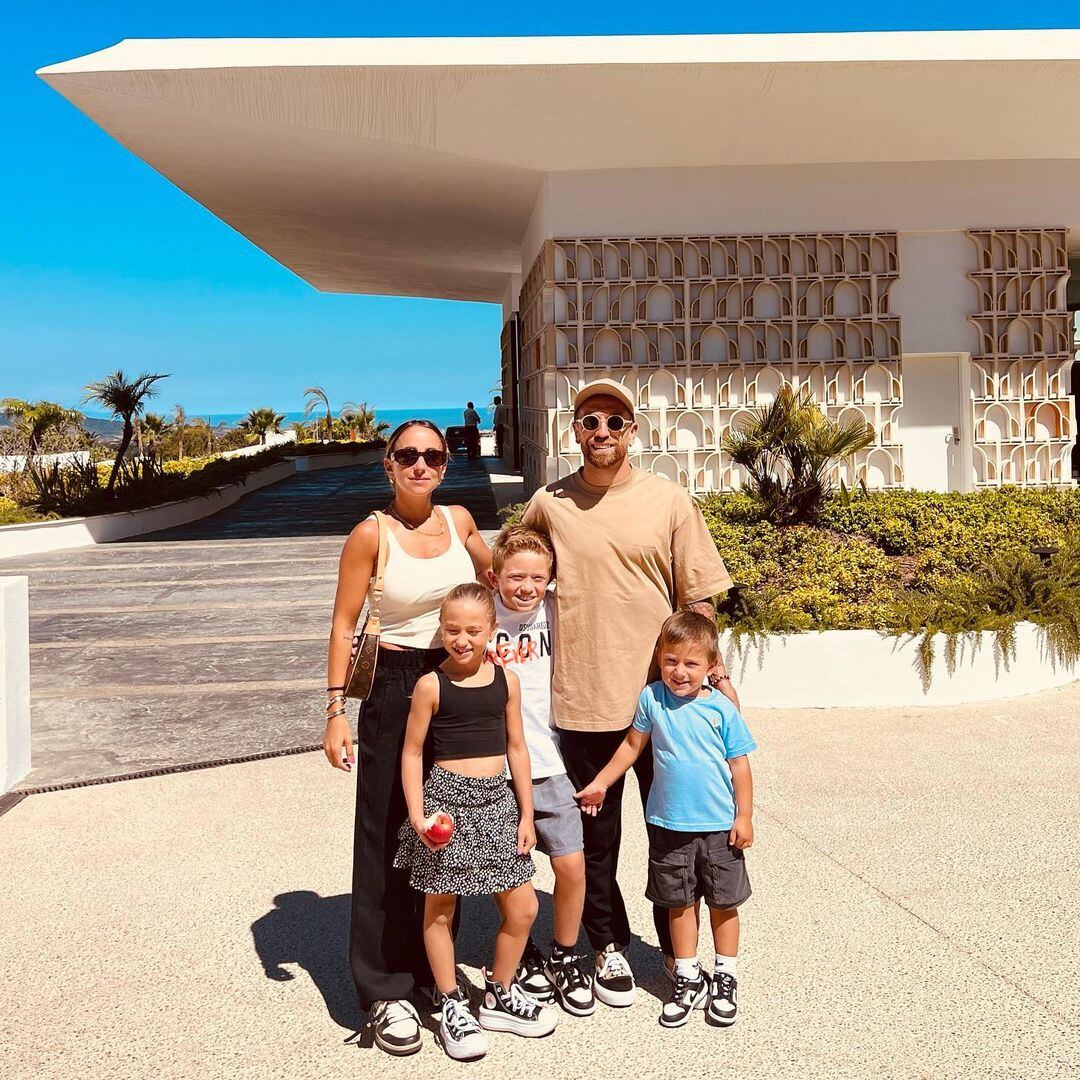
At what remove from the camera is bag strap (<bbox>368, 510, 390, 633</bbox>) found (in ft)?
10.8

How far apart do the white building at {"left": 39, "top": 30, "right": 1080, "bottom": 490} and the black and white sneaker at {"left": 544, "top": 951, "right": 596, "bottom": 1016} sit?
10.1 meters

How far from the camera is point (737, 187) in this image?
13664mm

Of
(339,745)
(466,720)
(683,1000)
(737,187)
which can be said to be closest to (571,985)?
(683,1000)

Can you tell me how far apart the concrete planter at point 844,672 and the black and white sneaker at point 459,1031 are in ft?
14.2

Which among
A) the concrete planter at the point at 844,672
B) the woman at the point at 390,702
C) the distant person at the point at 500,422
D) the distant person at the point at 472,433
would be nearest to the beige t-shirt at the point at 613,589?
the woman at the point at 390,702

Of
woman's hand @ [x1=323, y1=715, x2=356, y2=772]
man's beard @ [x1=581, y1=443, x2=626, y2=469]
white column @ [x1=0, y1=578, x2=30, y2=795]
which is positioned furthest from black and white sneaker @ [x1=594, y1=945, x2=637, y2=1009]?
white column @ [x1=0, y1=578, x2=30, y2=795]

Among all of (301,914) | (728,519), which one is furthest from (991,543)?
(301,914)

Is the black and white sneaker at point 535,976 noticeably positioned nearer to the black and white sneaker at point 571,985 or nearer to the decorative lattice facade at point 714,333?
the black and white sneaker at point 571,985

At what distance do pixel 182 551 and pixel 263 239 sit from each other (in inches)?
339

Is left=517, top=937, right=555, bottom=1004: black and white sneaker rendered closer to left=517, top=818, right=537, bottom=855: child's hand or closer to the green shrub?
left=517, top=818, right=537, bottom=855: child's hand

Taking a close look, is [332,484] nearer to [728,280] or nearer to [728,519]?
[728,280]

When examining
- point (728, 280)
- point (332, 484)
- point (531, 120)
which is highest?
point (531, 120)

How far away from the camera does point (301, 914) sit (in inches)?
165

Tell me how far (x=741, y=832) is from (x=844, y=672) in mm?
4181
